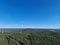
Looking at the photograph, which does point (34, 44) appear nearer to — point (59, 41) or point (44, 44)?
point (44, 44)

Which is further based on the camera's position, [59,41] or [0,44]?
[59,41]

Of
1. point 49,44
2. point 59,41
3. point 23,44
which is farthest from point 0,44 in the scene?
point 59,41

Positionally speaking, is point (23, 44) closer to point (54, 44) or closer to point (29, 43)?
point (29, 43)

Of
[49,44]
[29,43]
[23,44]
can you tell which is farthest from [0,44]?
[49,44]

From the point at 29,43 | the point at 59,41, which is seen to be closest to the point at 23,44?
the point at 29,43

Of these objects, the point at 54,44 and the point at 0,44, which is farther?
the point at 54,44

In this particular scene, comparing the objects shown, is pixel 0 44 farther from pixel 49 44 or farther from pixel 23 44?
pixel 49 44

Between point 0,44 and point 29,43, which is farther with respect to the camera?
point 29,43
